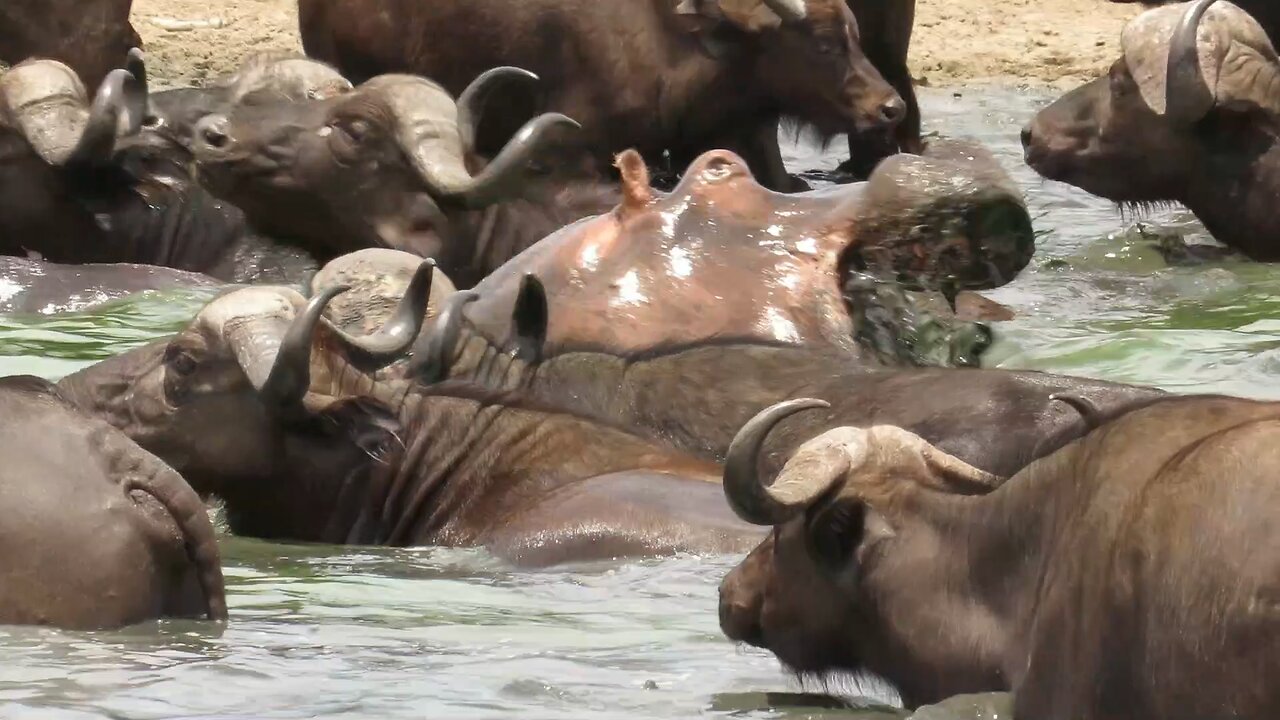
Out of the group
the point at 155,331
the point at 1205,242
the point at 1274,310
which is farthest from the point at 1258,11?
the point at 155,331

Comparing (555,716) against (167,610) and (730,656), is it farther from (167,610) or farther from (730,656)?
(167,610)

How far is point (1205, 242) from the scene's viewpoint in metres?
14.6

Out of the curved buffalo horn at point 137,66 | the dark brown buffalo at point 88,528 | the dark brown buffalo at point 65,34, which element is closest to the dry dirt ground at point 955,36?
the dark brown buffalo at point 65,34

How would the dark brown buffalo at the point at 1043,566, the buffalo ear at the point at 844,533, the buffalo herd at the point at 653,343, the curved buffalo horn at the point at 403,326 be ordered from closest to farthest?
the dark brown buffalo at the point at 1043,566 < the buffalo herd at the point at 653,343 < the buffalo ear at the point at 844,533 < the curved buffalo horn at the point at 403,326

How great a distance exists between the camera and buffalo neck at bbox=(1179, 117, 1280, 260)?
1391 centimetres

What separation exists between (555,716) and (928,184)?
345 centimetres

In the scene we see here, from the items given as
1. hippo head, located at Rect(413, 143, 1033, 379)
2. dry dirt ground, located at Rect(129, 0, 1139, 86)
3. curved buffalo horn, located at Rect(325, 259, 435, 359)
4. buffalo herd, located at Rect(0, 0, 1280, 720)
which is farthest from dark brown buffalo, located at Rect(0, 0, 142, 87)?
curved buffalo horn, located at Rect(325, 259, 435, 359)

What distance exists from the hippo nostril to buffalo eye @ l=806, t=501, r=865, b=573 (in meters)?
9.73

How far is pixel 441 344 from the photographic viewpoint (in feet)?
26.7

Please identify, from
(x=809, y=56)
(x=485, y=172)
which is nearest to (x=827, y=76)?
(x=809, y=56)

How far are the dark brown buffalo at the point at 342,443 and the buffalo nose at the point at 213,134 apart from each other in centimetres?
418

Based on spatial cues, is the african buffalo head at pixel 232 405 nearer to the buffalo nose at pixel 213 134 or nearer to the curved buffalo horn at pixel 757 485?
the curved buffalo horn at pixel 757 485

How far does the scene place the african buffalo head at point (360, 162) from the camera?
1172cm

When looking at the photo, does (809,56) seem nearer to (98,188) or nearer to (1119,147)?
(1119,147)
